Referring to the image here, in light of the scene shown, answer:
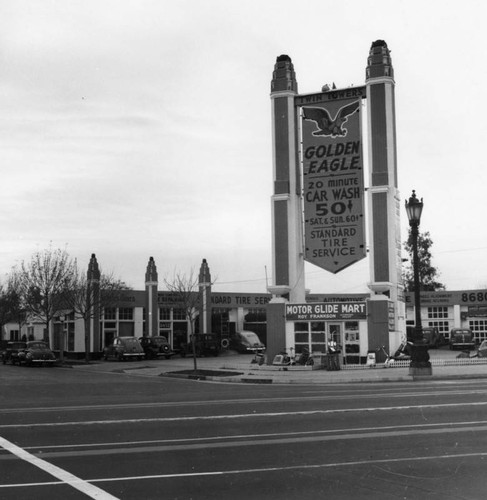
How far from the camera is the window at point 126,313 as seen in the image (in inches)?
2477

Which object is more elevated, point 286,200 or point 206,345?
point 286,200

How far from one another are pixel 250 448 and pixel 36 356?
38.5 m

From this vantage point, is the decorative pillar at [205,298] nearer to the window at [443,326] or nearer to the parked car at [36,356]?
the parked car at [36,356]

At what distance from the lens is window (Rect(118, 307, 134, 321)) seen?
206 ft

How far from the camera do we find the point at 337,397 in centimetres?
1983

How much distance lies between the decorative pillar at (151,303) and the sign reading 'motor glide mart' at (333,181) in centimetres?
2381

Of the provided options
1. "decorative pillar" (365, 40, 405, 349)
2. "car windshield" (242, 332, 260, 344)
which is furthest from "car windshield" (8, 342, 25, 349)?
"decorative pillar" (365, 40, 405, 349)

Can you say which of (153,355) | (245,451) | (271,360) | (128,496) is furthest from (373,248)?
(128,496)

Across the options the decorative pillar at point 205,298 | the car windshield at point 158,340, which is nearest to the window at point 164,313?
the decorative pillar at point 205,298

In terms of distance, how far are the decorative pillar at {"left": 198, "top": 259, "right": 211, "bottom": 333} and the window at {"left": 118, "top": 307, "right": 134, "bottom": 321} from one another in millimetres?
5699

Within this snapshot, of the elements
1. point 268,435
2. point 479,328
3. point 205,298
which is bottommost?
point 268,435

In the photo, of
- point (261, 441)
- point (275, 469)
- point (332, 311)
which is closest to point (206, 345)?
point (332, 311)

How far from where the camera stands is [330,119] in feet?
137

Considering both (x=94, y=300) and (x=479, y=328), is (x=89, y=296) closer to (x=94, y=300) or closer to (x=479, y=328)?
(x=94, y=300)
